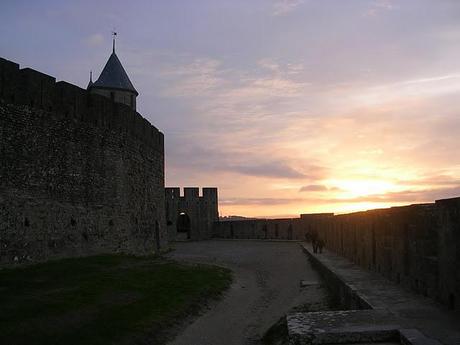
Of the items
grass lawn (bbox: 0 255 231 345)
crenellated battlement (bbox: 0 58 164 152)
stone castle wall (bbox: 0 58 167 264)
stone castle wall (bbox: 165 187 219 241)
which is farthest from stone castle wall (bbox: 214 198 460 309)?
stone castle wall (bbox: 165 187 219 241)

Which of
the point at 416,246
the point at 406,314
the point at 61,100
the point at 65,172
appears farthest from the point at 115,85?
the point at 406,314

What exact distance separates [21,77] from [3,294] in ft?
23.7

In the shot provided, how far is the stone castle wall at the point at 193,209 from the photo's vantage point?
43312 mm

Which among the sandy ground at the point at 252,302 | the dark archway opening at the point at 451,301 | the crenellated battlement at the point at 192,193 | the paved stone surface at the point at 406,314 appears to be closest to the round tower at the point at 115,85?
the crenellated battlement at the point at 192,193

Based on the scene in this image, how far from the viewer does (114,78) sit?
122 feet

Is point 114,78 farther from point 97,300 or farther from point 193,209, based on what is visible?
point 97,300

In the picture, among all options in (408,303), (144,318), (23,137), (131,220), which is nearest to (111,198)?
(131,220)

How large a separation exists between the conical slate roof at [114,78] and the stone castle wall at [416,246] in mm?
26196

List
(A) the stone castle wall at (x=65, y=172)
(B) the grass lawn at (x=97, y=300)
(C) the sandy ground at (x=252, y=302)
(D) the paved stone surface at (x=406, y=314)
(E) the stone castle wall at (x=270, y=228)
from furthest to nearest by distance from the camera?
(E) the stone castle wall at (x=270, y=228) → (A) the stone castle wall at (x=65, y=172) → (C) the sandy ground at (x=252, y=302) → (B) the grass lawn at (x=97, y=300) → (D) the paved stone surface at (x=406, y=314)

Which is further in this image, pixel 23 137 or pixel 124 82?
pixel 124 82

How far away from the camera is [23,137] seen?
1489 cm

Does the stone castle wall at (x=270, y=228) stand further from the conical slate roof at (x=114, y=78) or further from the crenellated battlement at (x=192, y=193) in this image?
the conical slate roof at (x=114, y=78)

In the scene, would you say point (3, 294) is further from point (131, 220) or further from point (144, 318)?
point (131, 220)

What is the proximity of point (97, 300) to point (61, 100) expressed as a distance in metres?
8.80
